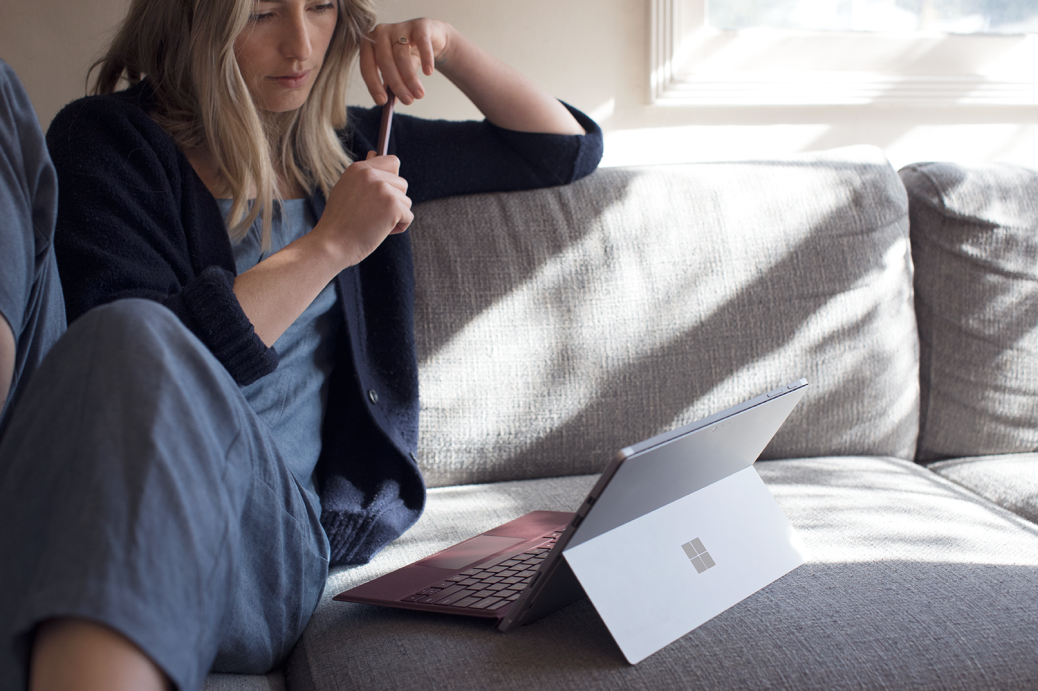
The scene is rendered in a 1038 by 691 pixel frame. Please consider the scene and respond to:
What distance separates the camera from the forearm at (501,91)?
1.23 meters

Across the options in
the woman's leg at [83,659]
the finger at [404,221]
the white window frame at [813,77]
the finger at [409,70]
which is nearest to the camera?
the woman's leg at [83,659]

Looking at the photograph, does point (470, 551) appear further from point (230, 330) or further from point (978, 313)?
point (978, 313)

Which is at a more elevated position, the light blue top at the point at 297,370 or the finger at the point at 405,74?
the finger at the point at 405,74

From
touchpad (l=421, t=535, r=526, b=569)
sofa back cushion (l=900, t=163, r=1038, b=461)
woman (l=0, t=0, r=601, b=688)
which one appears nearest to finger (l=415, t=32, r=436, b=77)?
woman (l=0, t=0, r=601, b=688)

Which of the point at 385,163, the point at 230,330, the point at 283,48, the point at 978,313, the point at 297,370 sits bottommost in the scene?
the point at 978,313

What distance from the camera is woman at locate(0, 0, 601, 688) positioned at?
50 cm

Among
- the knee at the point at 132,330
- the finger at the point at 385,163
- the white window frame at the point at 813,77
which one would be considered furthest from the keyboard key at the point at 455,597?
the white window frame at the point at 813,77

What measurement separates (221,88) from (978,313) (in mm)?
1195

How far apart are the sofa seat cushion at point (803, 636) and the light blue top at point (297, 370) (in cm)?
17

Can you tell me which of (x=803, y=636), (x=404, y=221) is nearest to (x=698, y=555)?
(x=803, y=636)

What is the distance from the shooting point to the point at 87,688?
18.3 inches

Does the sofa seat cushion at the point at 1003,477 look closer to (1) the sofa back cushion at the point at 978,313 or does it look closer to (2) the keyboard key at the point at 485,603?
(1) the sofa back cushion at the point at 978,313

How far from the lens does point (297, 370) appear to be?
1.02m

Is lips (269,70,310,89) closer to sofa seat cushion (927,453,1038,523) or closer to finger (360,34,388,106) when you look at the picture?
finger (360,34,388,106)
